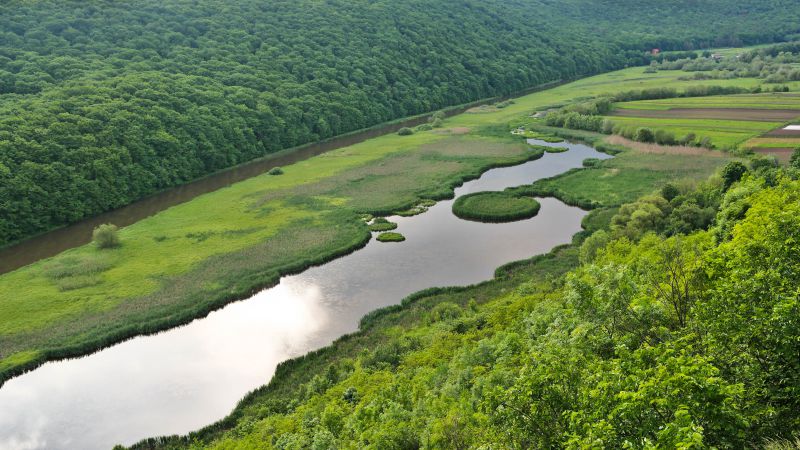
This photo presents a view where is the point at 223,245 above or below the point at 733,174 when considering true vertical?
above

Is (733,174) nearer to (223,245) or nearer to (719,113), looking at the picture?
(223,245)

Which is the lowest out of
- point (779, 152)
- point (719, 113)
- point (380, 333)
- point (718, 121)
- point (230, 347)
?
point (779, 152)

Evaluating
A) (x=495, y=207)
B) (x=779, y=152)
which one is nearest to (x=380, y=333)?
(x=495, y=207)

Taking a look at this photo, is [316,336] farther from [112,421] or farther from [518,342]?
[518,342]

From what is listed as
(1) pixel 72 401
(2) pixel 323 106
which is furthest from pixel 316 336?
(2) pixel 323 106

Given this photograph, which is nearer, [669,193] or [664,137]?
[669,193]

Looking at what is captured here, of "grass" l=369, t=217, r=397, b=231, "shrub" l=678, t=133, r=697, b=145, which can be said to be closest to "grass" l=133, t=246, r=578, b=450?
"grass" l=369, t=217, r=397, b=231

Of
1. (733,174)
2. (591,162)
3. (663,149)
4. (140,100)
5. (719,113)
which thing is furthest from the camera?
(719,113)

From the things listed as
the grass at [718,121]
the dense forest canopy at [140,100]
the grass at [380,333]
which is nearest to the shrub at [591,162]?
the grass at [718,121]

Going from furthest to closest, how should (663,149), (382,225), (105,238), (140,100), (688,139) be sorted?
(140,100), (663,149), (688,139), (382,225), (105,238)
